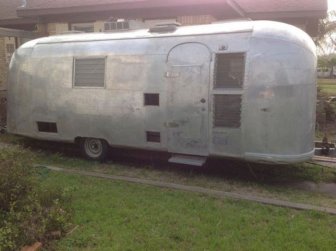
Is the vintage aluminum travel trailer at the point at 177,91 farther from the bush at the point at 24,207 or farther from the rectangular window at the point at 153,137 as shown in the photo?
the bush at the point at 24,207

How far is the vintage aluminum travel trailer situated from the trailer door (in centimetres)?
2

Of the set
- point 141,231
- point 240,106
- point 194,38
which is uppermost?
point 194,38

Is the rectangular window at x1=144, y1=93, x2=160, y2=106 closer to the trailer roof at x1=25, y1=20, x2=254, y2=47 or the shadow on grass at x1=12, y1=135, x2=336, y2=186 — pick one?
the trailer roof at x1=25, y1=20, x2=254, y2=47

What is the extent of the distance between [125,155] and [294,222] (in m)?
4.74

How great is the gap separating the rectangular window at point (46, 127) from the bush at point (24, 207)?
366cm

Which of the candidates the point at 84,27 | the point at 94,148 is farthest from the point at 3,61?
the point at 94,148

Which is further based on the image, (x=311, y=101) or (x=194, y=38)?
(x=194, y=38)

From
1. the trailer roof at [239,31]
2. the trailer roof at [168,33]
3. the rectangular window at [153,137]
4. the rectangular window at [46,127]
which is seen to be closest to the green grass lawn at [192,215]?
the rectangular window at [153,137]

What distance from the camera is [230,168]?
8.23 meters

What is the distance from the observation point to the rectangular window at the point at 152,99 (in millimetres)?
7720

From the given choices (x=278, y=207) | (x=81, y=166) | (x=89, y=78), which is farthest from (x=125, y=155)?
(x=278, y=207)

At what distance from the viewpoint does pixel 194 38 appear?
7414 millimetres

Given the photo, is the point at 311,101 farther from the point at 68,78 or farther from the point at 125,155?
the point at 68,78

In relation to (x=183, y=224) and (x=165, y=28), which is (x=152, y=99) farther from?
(x=183, y=224)
